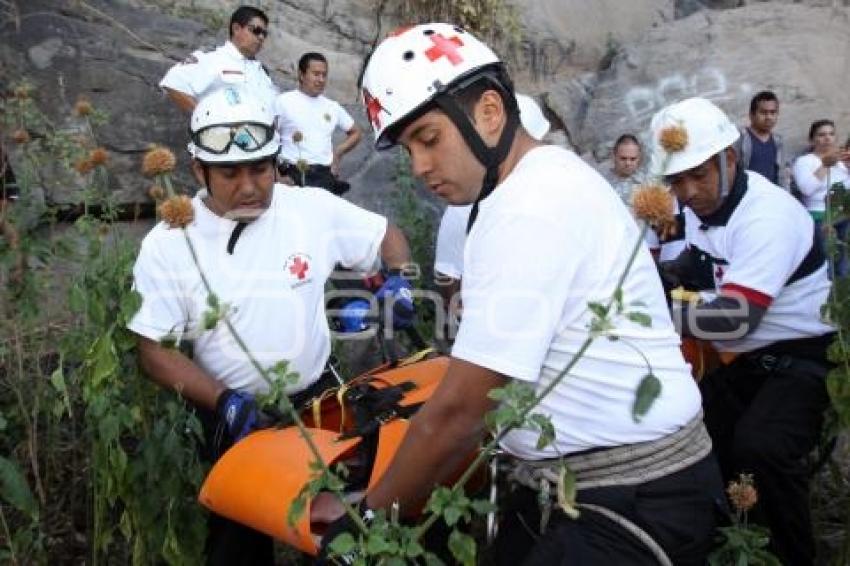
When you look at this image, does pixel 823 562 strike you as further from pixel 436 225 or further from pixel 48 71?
pixel 48 71

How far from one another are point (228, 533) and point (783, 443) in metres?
2.05

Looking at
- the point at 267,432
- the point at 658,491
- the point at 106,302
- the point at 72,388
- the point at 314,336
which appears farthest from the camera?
the point at 72,388

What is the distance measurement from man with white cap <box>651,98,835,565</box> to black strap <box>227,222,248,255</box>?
151cm

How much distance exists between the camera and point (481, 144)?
2139 mm

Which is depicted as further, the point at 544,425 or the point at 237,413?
the point at 237,413

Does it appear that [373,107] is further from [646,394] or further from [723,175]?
[723,175]

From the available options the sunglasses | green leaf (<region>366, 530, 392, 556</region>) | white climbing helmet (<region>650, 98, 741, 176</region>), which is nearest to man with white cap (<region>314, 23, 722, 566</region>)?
green leaf (<region>366, 530, 392, 556</region>)

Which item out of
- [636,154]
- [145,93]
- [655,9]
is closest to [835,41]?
[655,9]

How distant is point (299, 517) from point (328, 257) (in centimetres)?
146

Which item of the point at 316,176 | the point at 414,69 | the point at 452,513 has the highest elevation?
the point at 414,69

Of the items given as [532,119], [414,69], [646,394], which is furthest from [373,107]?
[532,119]

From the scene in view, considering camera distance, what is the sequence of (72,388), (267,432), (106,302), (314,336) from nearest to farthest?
(267,432) → (106,302) → (314,336) → (72,388)

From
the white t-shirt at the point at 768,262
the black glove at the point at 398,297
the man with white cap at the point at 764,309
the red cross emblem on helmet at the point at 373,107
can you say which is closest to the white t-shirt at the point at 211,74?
the black glove at the point at 398,297

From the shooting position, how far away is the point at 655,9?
13.7m
